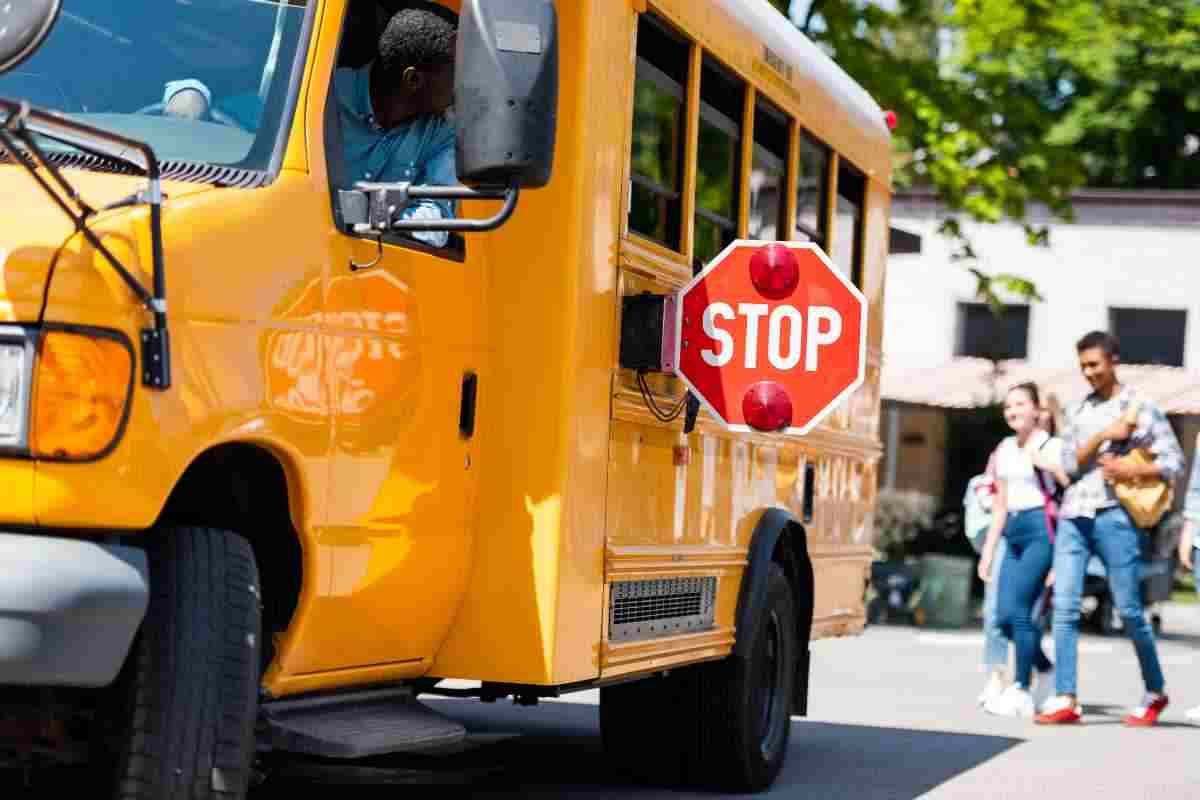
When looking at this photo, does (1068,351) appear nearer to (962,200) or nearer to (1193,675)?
(962,200)

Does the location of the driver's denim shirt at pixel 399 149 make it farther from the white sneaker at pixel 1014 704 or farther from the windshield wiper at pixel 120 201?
the white sneaker at pixel 1014 704

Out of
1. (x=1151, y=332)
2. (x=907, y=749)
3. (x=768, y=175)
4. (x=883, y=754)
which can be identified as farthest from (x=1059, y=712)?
(x=1151, y=332)

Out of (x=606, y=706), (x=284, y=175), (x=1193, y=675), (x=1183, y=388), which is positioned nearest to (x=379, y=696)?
(x=284, y=175)

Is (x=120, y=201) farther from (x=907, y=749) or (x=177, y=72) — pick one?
(x=907, y=749)

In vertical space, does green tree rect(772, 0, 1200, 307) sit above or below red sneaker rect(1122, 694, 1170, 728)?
above

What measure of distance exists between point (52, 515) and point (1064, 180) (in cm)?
2012

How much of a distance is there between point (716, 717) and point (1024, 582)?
4689 mm

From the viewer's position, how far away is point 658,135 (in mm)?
7770

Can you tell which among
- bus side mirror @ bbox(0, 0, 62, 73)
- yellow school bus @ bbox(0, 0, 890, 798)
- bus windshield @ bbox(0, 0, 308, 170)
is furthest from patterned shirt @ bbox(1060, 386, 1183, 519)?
bus side mirror @ bbox(0, 0, 62, 73)

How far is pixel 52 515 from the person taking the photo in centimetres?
464

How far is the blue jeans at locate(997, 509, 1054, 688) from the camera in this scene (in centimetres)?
1257

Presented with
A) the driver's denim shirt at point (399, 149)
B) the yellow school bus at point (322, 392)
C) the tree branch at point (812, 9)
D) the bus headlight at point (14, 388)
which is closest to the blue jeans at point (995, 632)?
the yellow school bus at point (322, 392)

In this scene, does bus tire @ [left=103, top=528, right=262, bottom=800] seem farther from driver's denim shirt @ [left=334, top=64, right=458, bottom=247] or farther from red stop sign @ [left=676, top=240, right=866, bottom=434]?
red stop sign @ [left=676, top=240, right=866, bottom=434]

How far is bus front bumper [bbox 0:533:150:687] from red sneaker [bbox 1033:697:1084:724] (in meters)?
8.26
